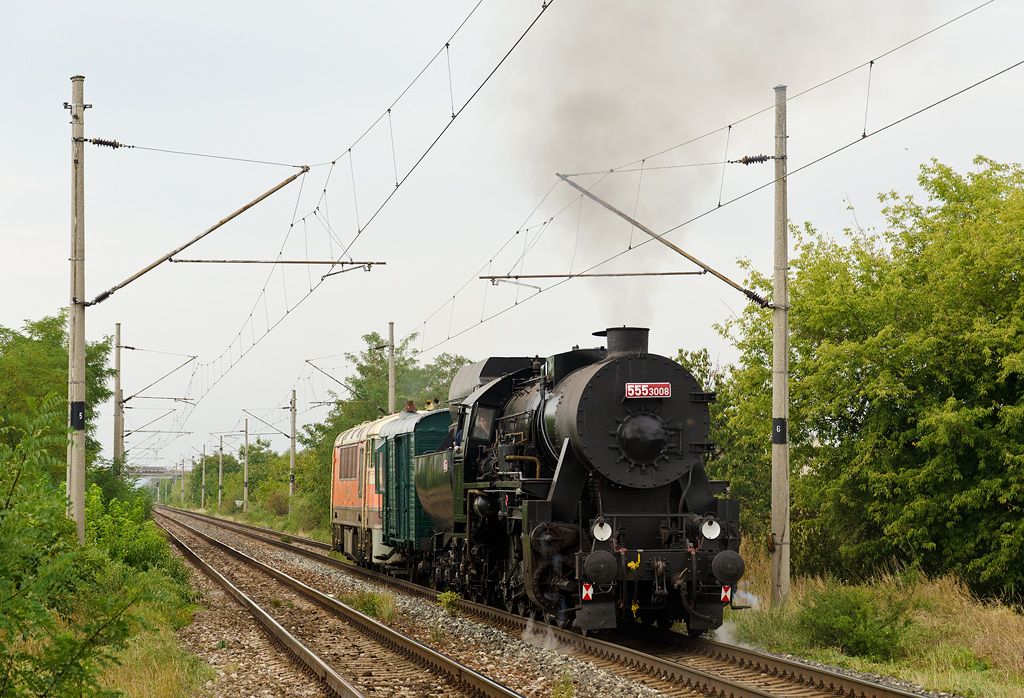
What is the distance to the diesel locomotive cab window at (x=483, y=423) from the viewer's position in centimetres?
1572

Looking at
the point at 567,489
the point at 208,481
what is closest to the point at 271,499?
the point at 208,481

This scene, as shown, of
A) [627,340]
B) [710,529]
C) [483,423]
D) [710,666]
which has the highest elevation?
[627,340]

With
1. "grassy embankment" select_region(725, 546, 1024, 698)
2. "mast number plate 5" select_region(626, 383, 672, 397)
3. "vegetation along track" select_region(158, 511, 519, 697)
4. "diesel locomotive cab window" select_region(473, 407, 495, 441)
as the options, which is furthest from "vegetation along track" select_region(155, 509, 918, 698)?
"mast number plate 5" select_region(626, 383, 672, 397)

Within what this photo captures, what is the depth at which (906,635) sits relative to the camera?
38.7 feet

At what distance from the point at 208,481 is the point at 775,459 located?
104 m

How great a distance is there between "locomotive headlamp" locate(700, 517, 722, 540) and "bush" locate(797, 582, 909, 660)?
55.2 inches

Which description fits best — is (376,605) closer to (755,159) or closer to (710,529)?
(710,529)

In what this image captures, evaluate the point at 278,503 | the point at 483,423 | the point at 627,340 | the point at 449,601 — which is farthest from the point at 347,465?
the point at 278,503

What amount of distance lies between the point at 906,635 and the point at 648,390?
393 cm

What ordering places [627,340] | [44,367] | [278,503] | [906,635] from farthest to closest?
[278,503]
[44,367]
[627,340]
[906,635]

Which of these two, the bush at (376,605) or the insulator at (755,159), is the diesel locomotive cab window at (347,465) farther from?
the insulator at (755,159)

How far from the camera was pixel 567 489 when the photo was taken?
12.7m

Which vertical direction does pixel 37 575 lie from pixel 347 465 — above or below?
above

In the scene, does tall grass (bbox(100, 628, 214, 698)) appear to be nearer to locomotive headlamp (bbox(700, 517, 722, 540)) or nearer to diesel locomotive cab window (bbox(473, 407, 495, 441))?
diesel locomotive cab window (bbox(473, 407, 495, 441))
